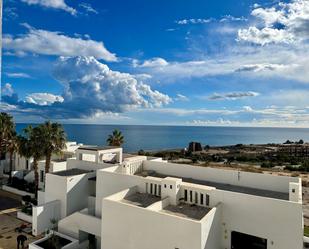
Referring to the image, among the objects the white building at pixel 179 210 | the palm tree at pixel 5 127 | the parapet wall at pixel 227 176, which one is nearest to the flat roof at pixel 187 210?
the white building at pixel 179 210

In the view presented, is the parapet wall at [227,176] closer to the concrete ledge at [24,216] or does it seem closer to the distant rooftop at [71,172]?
the distant rooftop at [71,172]

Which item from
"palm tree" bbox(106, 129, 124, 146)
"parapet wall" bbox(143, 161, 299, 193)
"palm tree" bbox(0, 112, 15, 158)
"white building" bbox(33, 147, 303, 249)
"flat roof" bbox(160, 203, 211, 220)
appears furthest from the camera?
"palm tree" bbox(106, 129, 124, 146)

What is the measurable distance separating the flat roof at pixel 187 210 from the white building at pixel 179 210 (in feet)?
0.18

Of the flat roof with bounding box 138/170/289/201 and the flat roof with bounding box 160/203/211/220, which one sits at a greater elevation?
the flat roof with bounding box 138/170/289/201

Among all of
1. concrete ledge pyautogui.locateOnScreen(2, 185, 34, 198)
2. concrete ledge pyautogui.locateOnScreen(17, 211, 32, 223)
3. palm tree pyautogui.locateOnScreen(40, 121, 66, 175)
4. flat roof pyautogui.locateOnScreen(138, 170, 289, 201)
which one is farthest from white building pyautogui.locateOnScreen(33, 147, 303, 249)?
concrete ledge pyautogui.locateOnScreen(2, 185, 34, 198)

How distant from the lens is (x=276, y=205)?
1437 cm

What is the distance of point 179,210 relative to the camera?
15.8m

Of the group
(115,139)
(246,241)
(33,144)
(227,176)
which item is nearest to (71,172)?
(33,144)

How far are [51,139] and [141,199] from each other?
44.0 ft

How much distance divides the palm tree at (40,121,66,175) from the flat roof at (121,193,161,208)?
39.7 ft

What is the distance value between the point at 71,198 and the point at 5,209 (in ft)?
27.1

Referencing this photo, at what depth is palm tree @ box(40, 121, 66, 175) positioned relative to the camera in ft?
86.9

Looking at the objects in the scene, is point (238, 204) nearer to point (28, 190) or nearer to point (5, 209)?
point (5, 209)

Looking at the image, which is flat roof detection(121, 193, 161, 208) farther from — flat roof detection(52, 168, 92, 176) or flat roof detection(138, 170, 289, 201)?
flat roof detection(52, 168, 92, 176)
